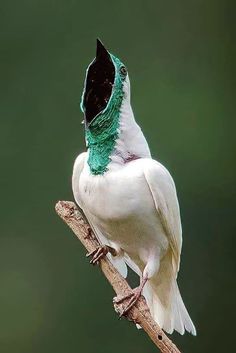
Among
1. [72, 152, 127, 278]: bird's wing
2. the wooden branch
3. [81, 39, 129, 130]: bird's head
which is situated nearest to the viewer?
the wooden branch

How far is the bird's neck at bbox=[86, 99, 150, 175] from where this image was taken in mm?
1990

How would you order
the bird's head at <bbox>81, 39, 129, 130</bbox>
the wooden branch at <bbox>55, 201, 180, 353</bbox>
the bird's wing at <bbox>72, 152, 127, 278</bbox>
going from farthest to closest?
the bird's wing at <bbox>72, 152, 127, 278</bbox> < the bird's head at <bbox>81, 39, 129, 130</bbox> < the wooden branch at <bbox>55, 201, 180, 353</bbox>

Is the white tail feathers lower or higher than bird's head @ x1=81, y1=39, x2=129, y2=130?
lower

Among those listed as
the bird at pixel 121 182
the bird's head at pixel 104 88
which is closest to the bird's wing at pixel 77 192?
the bird at pixel 121 182

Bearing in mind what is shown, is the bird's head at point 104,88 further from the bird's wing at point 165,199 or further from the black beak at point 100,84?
the bird's wing at point 165,199

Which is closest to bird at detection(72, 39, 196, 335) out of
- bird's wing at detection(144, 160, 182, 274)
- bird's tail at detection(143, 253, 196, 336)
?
bird's wing at detection(144, 160, 182, 274)

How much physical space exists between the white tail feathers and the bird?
0.36 ft

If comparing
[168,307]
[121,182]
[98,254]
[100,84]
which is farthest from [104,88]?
[168,307]

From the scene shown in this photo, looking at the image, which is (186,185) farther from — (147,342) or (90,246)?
(90,246)

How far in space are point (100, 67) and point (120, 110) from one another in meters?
0.08

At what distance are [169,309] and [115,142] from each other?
36 centimetres

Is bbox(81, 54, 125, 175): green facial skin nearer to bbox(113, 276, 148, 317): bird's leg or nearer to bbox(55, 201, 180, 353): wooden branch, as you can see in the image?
bbox(55, 201, 180, 353): wooden branch

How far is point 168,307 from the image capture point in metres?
2.20

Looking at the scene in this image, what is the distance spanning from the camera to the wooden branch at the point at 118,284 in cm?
184
